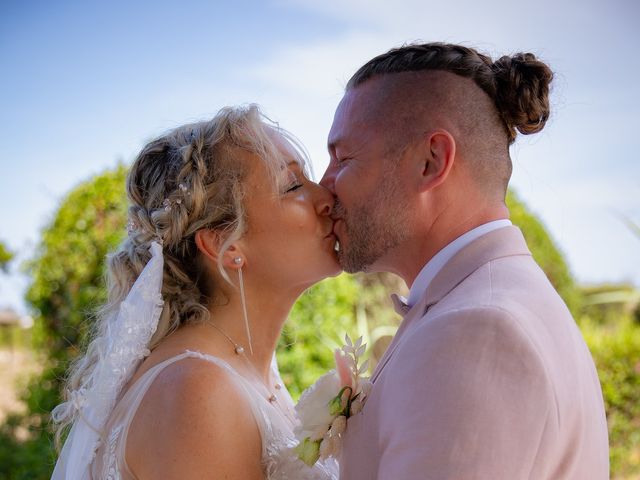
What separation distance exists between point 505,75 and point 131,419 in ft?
5.59

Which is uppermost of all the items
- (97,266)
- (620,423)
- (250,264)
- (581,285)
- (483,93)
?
(483,93)

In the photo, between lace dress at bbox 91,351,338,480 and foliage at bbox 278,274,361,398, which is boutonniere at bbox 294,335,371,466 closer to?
lace dress at bbox 91,351,338,480

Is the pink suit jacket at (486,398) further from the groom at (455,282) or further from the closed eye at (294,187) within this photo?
the closed eye at (294,187)

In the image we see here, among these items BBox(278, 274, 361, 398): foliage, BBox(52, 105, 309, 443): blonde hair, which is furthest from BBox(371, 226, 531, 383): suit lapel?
BBox(278, 274, 361, 398): foliage

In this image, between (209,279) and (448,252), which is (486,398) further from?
(209,279)

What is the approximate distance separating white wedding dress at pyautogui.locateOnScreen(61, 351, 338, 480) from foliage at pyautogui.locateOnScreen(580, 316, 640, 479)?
5713 mm

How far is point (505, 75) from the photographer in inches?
96.0

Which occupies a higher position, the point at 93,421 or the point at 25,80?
the point at 25,80

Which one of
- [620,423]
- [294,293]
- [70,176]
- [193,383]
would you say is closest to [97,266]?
[70,176]

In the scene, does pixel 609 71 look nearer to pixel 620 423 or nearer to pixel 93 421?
pixel 620 423

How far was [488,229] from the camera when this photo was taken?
7.13 ft

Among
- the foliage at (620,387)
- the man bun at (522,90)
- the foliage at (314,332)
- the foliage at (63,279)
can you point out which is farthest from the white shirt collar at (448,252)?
the foliage at (620,387)

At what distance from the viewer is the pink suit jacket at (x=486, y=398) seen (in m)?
1.54

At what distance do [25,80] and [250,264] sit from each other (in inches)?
368
